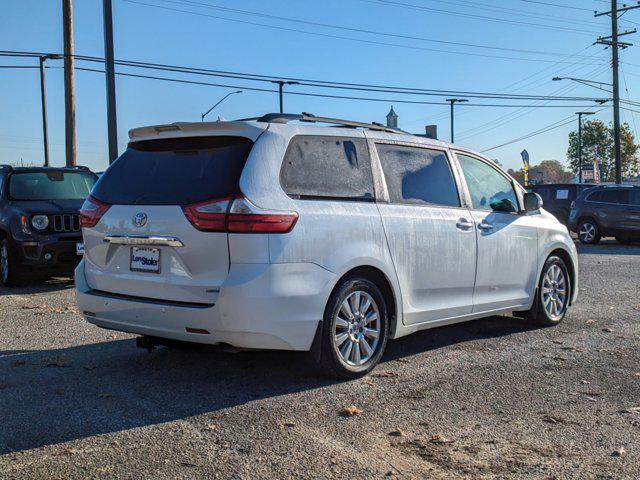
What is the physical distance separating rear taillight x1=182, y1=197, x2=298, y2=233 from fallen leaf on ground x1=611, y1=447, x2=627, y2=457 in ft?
7.57

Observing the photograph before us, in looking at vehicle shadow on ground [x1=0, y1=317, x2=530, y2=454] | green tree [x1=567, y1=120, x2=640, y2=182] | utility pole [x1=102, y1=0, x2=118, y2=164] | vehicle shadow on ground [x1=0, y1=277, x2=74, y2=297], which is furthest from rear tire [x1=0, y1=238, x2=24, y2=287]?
green tree [x1=567, y1=120, x2=640, y2=182]

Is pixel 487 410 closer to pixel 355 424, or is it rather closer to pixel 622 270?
Answer: pixel 355 424

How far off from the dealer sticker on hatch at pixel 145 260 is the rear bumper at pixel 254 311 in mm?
218

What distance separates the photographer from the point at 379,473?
3.51 m

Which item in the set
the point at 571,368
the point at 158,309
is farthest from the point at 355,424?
the point at 571,368

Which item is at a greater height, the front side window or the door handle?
the front side window

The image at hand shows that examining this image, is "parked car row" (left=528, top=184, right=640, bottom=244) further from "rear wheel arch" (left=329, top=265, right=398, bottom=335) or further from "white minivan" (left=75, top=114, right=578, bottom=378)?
"rear wheel arch" (left=329, top=265, right=398, bottom=335)

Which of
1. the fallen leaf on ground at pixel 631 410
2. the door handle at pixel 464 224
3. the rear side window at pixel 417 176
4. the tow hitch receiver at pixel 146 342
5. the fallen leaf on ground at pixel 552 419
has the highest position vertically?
the rear side window at pixel 417 176

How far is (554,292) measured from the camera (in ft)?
24.3

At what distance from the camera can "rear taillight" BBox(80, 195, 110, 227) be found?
5.23 metres

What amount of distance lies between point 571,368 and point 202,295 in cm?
298

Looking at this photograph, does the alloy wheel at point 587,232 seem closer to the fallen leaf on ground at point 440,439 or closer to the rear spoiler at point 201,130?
the rear spoiler at point 201,130

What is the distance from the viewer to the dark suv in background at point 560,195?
24.8 meters

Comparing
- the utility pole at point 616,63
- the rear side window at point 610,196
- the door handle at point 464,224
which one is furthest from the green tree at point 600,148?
the door handle at point 464,224
